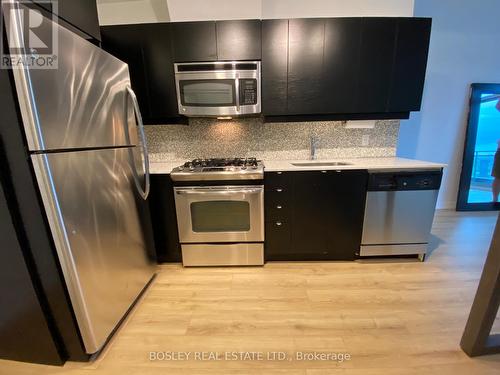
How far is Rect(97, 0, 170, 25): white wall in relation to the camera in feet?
7.27

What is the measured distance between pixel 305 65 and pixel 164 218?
1893mm

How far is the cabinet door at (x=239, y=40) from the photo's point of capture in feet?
6.12

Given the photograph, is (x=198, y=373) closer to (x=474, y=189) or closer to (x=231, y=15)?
(x=231, y=15)

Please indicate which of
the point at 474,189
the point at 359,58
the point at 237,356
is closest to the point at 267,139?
the point at 359,58

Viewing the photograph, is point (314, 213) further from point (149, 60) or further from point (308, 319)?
point (149, 60)

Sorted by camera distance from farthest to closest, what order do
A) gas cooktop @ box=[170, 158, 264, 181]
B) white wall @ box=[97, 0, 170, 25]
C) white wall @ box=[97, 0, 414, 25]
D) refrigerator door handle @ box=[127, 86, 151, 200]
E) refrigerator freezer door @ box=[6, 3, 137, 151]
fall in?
white wall @ box=[97, 0, 170, 25], white wall @ box=[97, 0, 414, 25], gas cooktop @ box=[170, 158, 264, 181], refrigerator door handle @ box=[127, 86, 151, 200], refrigerator freezer door @ box=[6, 3, 137, 151]

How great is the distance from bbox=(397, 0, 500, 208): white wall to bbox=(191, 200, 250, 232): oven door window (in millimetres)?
2535

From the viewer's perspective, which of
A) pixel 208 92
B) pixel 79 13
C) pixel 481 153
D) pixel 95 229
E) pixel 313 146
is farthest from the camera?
pixel 481 153

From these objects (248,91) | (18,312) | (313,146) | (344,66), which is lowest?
(18,312)

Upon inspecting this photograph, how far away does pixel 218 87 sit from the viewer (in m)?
1.92

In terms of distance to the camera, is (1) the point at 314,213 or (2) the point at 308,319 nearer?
(2) the point at 308,319

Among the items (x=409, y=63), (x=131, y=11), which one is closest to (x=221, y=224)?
(x=409, y=63)

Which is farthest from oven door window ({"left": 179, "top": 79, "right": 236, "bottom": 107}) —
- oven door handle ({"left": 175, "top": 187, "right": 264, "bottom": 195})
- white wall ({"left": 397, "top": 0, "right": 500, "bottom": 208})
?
white wall ({"left": 397, "top": 0, "right": 500, "bottom": 208})

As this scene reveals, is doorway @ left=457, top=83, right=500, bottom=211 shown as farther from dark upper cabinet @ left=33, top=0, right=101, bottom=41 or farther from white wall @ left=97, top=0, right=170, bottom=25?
dark upper cabinet @ left=33, top=0, right=101, bottom=41
